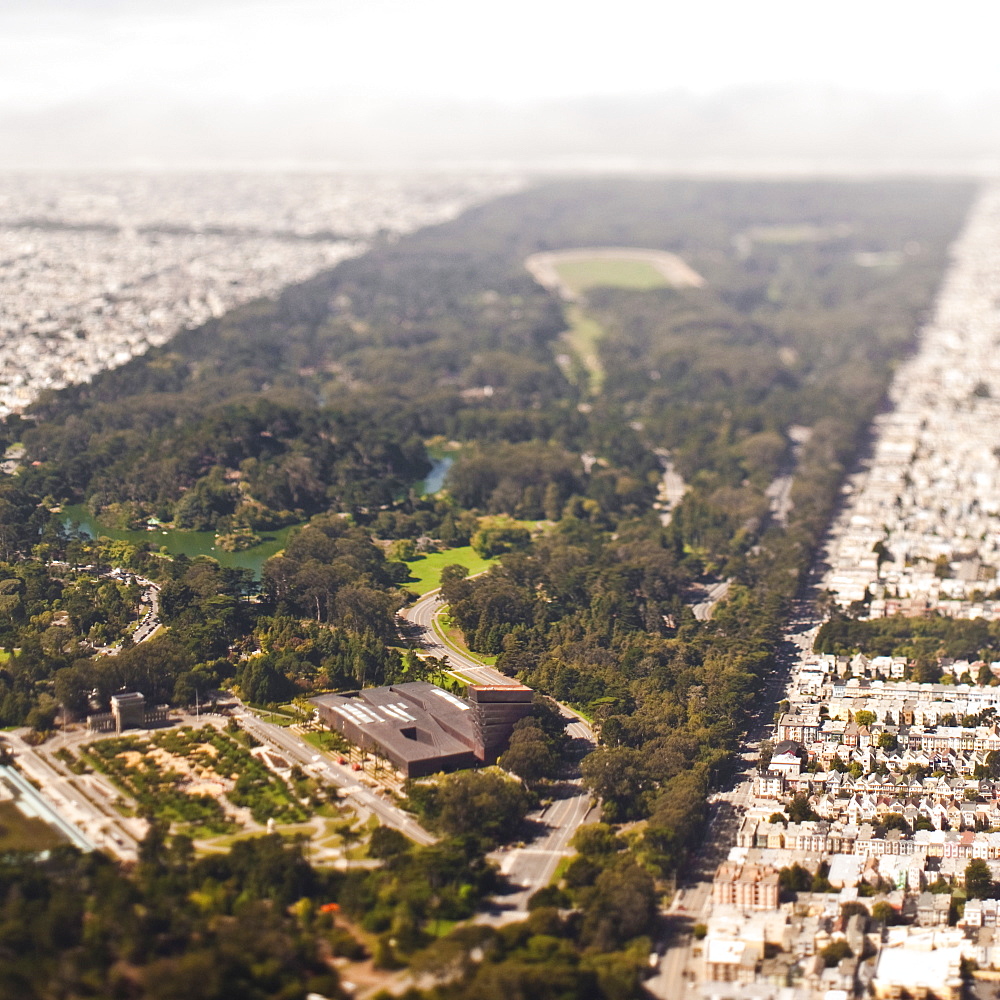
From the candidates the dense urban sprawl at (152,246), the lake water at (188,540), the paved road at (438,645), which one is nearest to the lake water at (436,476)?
the lake water at (188,540)

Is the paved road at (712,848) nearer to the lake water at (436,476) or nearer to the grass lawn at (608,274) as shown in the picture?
the lake water at (436,476)

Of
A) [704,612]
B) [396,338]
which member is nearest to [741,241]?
[396,338]

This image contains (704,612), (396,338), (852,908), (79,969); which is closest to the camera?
(79,969)

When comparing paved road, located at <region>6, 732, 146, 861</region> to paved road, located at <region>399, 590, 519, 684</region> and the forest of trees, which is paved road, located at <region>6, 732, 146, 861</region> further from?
paved road, located at <region>399, 590, 519, 684</region>

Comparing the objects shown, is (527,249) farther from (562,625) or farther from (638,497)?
(562,625)

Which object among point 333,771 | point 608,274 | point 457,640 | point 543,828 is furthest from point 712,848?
point 608,274

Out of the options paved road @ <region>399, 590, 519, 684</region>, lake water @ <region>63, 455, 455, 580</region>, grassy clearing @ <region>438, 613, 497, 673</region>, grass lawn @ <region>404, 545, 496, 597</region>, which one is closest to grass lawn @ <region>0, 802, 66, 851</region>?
paved road @ <region>399, 590, 519, 684</region>
